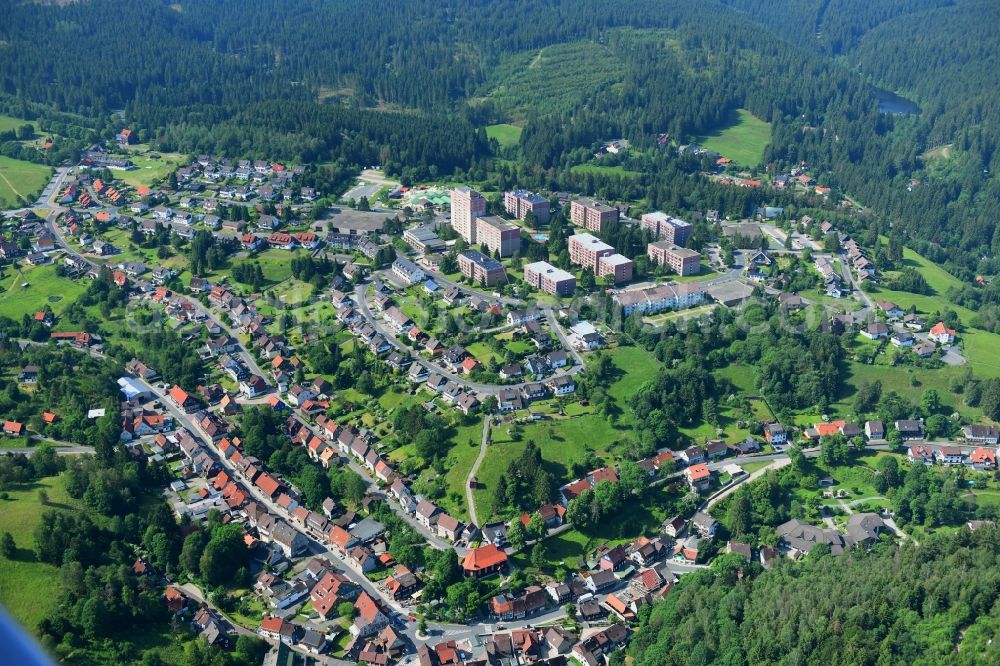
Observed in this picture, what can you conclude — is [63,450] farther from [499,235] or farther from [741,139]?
[741,139]

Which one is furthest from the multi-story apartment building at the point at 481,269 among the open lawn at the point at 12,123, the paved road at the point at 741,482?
the open lawn at the point at 12,123

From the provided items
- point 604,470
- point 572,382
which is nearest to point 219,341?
point 572,382

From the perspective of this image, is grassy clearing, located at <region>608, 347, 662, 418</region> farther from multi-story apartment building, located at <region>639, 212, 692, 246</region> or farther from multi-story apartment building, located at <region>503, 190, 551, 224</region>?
multi-story apartment building, located at <region>503, 190, 551, 224</region>

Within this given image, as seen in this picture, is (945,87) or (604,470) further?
(945,87)

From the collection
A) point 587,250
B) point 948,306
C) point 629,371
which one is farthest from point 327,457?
point 948,306

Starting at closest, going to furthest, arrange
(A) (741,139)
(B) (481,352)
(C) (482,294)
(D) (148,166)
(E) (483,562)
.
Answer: (E) (483,562) → (B) (481,352) → (C) (482,294) → (D) (148,166) → (A) (741,139)

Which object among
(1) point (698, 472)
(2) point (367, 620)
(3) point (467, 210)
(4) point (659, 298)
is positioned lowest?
(2) point (367, 620)

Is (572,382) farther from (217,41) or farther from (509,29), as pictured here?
(217,41)
